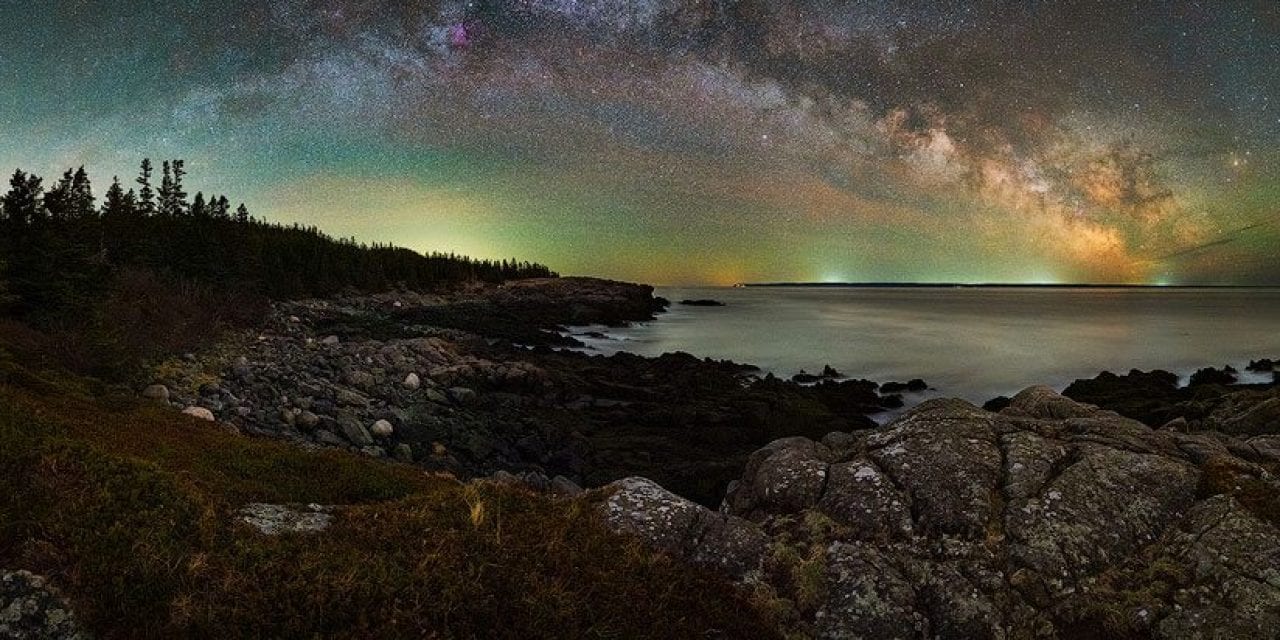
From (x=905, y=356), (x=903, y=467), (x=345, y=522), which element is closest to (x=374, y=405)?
(x=345, y=522)

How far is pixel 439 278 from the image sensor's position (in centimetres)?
12700

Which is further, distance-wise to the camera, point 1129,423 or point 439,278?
point 439,278

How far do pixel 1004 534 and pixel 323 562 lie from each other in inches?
261

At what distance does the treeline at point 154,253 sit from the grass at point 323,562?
1329 cm

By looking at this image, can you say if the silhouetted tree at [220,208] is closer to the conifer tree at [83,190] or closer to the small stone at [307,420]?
the conifer tree at [83,190]

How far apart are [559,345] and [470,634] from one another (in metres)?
45.4

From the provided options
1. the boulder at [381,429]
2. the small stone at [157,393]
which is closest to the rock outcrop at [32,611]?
the small stone at [157,393]

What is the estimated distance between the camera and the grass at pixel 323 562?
4246 mm

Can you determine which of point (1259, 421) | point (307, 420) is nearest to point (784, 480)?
point (1259, 421)

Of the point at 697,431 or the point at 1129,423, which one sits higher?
the point at 1129,423

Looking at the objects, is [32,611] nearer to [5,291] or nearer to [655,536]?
[655,536]

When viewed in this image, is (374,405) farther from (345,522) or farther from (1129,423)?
(1129,423)

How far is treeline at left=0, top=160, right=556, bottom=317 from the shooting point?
18.5 m

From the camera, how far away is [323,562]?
4688mm
